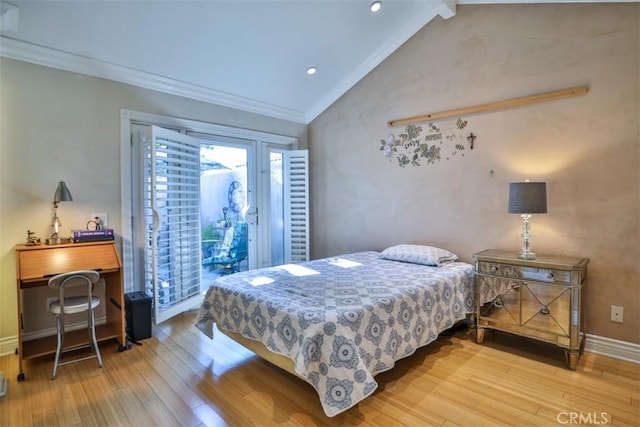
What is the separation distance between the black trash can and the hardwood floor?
0.17m

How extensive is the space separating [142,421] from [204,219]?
8.64 feet

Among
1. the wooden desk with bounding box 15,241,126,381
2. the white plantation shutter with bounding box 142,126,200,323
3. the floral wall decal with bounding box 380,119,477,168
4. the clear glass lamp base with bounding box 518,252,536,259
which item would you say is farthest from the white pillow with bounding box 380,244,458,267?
the wooden desk with bounding box 15,241,126,381

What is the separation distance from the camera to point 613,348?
2637mm

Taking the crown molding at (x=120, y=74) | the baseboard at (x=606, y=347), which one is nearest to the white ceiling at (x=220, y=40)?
the crown molding at (x=120, y=74)

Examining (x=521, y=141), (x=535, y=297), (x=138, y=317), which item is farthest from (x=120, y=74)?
(x=535, y=297)

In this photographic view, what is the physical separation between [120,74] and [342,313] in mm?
3117

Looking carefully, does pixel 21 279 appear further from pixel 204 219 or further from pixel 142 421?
pixel 204 219

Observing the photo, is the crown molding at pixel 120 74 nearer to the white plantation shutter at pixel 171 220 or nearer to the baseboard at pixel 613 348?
the white plantation shutter at pixel 171 220

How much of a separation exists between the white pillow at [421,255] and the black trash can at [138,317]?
2378 mm

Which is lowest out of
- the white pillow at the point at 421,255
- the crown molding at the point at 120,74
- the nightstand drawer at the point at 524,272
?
the nightstand drawer at the point at 524,272

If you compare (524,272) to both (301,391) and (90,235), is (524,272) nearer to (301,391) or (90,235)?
(301,391)

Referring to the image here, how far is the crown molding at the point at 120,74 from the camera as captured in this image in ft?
8.98

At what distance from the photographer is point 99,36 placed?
2881 mm

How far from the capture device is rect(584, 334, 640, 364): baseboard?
2.56 meters
